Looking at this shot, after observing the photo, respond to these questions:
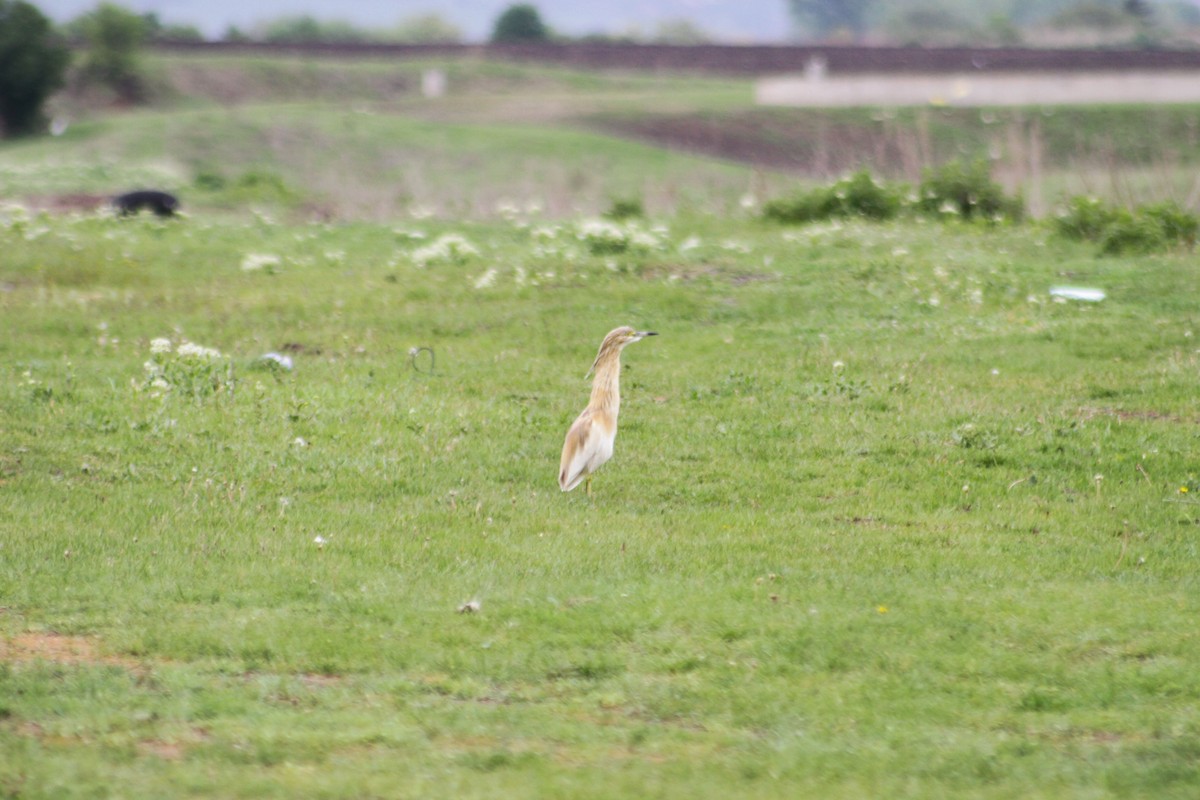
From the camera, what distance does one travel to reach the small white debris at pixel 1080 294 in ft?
60.6

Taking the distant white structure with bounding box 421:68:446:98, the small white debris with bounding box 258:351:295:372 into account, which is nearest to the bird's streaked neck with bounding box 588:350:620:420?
the small white debris with bounding box 258:351:295:372

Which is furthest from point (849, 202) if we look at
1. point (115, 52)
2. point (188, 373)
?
point (115, 52)

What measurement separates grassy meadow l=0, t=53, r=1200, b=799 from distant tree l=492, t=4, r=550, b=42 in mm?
77720

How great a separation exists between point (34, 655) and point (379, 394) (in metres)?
6.59

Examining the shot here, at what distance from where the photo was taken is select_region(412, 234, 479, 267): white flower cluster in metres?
22.0

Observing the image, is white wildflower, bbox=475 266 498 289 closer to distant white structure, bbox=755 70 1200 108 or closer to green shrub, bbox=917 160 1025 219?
green shrub, bbox=917 160 1025 219

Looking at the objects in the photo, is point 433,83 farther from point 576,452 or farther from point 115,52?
point 576,452

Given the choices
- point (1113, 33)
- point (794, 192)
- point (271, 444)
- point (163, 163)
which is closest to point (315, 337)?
point (271, 444)

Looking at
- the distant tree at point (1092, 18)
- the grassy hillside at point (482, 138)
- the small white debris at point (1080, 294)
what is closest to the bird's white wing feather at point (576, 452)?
the small white debris at point (1080, 294)

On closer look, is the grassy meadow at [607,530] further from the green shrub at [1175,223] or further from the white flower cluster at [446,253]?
the green shrub at [1175,223]

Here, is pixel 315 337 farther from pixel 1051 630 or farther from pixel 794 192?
pixel 794 192

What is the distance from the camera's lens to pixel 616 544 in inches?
402

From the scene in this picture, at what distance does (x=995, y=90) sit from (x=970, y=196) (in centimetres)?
4267

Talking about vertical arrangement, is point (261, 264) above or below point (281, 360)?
above
